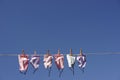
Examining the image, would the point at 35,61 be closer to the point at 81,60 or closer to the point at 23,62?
the point at 23,62

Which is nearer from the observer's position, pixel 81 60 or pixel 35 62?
pixel 35 62

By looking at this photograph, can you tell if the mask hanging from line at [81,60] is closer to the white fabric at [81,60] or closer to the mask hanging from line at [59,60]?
the white fabric at [81,60]

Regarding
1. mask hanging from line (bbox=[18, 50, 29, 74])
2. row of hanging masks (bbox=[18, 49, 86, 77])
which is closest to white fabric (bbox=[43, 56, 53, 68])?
row of hanging masks (bbox=[18, 49, 86, 77])

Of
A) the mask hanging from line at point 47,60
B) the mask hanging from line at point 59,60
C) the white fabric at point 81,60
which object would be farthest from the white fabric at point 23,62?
the white fabric at point 81,60

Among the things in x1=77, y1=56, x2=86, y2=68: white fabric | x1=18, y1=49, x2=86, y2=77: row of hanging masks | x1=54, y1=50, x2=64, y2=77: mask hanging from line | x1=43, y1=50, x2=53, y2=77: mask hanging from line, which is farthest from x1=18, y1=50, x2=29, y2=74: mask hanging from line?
x1=77, y1=56, x2=86, y2=68: white fabric

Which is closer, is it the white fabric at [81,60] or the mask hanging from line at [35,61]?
the mask hanging from line at [35,61]

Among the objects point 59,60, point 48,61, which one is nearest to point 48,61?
point 48,61

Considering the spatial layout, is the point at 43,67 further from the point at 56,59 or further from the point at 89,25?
the point at 89,25

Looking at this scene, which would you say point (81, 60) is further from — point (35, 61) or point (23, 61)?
point (23, 61)

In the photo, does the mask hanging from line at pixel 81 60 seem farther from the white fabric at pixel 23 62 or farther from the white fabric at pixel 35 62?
the white fabric at pixel 23 62

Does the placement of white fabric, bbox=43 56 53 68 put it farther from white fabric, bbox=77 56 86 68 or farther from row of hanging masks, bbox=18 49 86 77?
white fabric, bbox=77 56 86 68

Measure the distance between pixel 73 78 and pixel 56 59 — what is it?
1.31ft

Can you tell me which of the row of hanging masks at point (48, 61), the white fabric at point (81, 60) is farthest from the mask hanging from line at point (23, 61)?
the white fabric at point (81, 60)

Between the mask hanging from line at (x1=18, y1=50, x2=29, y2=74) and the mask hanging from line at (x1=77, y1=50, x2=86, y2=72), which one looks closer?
the mask hanging from line at (x1=18, y1=50, x2=29, y2=74)
